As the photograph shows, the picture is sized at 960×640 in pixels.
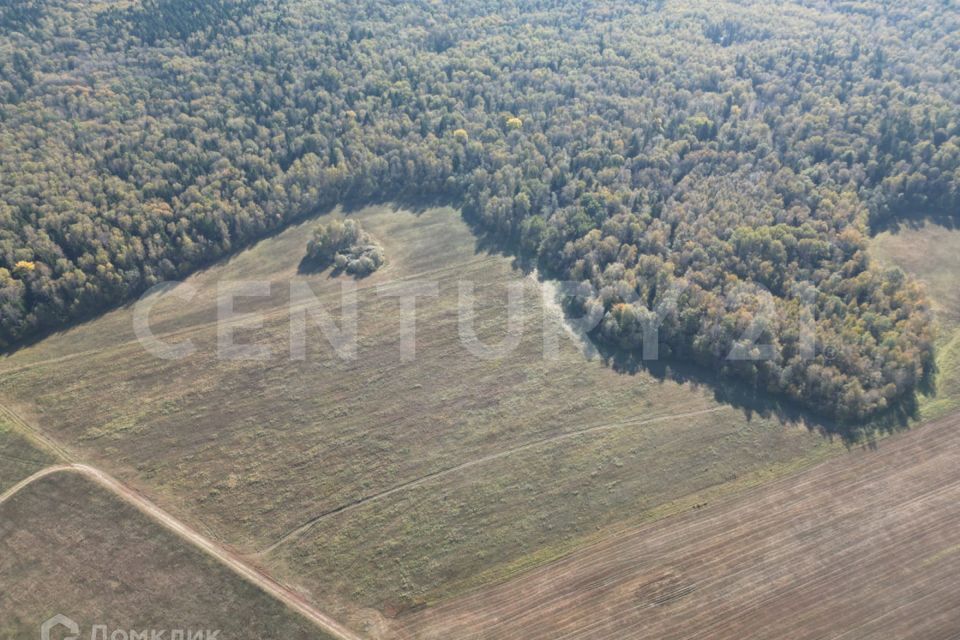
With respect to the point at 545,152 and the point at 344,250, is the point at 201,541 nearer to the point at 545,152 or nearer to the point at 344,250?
the point at 344,250

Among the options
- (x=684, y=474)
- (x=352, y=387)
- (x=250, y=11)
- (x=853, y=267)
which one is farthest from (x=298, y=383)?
(x=250, y=11)

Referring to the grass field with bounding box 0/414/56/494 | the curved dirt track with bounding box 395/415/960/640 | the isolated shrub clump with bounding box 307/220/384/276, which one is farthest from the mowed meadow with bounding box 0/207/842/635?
the isolated shrub clump with bounding box 307/220/384/276

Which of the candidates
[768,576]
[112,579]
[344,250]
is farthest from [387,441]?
[768,576]

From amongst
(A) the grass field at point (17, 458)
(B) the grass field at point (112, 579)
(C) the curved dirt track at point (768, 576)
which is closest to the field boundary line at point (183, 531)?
(B) the grass field at point (112, 579)

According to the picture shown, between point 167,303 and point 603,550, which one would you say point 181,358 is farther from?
point 603,550

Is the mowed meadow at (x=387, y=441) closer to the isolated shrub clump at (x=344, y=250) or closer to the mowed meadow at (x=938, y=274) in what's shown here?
the isolated shrub clump at (x=344, y=250)

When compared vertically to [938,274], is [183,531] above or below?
below
